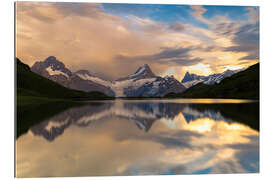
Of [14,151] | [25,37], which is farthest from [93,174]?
[25,37]

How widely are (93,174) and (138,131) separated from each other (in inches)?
349

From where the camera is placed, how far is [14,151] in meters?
13.6

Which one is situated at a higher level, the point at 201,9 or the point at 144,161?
the point at 201,9

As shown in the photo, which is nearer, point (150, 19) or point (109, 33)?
point (150, 19)

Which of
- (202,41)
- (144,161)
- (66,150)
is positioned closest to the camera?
(144,161)

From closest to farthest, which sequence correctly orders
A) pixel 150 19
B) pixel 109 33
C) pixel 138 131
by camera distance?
pixel 138 131, pixel 150 19, pixel 109 33

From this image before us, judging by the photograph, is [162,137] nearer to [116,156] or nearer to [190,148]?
[190,148]

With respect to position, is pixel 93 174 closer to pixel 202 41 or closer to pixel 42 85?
pixel 202 41

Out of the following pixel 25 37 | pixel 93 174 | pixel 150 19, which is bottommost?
pixel 93 174

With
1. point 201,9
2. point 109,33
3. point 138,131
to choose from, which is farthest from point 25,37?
point 201,9

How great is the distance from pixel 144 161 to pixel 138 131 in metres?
7.30

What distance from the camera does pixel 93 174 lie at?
35.7 feet

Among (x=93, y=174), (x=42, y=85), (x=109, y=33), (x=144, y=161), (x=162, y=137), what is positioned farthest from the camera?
(x=42, y=85)

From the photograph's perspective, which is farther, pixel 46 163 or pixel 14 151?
pixel 14 151
